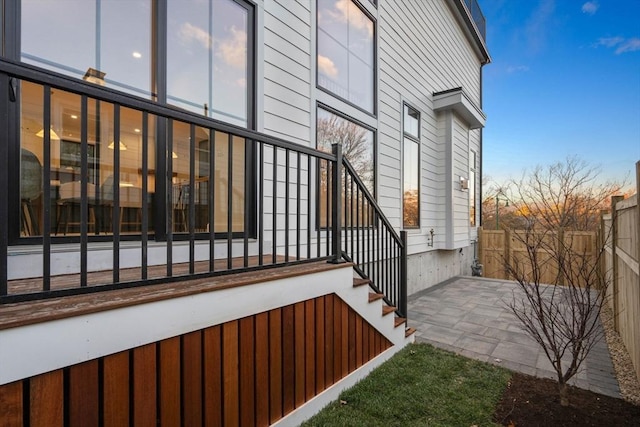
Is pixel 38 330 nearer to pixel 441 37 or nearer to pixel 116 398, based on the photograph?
pixel 116 398

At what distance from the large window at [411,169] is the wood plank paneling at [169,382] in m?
4.92

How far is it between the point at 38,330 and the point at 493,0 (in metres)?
15.5

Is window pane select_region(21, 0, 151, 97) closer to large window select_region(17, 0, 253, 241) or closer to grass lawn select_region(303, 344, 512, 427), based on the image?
large window select_region(17, 0, 253, 241)

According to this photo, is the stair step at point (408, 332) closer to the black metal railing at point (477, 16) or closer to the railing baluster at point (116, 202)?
the railing baluster at point (116, 202)

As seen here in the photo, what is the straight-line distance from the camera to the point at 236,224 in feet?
9.73

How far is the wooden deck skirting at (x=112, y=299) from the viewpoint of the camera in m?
1.10

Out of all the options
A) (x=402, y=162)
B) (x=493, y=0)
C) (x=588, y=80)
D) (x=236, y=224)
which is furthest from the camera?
(x=493, y=0)

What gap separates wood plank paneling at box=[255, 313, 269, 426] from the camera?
6.16ft

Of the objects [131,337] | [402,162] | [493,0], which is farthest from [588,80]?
[131,337]

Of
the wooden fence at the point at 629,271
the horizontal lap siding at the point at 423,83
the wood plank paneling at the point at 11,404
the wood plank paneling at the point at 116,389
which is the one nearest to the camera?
the wood plank paneling at the point at 11,404

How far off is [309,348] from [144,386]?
1140 millimetres

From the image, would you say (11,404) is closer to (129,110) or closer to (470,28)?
(129,110)

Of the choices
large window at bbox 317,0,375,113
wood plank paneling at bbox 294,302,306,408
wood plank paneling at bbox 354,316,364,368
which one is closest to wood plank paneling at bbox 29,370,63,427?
wood plank paneling at bbox 294,302,306,408

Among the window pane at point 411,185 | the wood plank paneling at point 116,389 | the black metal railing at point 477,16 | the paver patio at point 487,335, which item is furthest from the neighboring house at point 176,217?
the black metal railing at point 477,16
